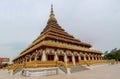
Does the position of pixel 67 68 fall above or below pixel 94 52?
below

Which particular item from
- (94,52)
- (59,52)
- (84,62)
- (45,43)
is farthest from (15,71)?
(94,52)

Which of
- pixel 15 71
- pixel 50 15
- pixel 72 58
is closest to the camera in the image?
pixel 15 71

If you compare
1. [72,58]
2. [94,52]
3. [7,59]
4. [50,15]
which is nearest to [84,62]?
[72,58]

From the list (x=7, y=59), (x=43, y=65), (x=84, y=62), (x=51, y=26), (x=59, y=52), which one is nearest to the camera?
(x=43, y=65)

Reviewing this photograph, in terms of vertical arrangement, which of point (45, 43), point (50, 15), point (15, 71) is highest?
point (50, 15)

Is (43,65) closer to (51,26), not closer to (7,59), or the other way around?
(51,26)

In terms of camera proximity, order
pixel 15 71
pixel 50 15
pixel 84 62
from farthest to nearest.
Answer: pixel 50 15 → pixel 84 62 → pixel 15 71

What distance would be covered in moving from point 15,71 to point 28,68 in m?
6.58

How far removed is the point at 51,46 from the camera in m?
21.4

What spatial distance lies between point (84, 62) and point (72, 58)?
16.3ft

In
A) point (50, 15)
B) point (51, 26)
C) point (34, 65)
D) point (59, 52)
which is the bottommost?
point (34, 65)

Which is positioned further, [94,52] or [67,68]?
[94,52]

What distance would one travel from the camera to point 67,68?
1536 centimetres

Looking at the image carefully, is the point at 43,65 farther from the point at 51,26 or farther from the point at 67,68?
the point at 51,26
